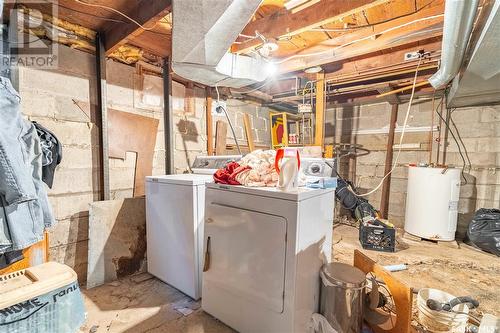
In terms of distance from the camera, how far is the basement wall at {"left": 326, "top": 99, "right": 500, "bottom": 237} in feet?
10.6

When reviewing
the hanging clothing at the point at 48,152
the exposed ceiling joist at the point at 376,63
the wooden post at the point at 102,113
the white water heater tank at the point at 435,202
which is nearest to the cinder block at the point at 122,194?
the wooden post at the point at 102,113

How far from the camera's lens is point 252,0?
1.21 m

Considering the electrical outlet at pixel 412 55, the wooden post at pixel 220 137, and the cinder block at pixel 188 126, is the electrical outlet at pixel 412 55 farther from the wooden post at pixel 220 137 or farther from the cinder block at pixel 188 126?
the cinder block at pixel 188 126

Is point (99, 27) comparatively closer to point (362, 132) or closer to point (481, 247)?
point (362, 132)

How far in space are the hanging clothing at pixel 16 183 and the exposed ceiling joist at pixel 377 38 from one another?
2446 millimetres

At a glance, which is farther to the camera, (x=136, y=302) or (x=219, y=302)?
(x=136, y=302)

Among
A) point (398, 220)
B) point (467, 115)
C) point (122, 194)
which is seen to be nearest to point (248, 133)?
point (122, 194)

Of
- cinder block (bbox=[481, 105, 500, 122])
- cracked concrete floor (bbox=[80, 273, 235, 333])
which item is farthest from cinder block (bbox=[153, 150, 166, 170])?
cinder block (bbox=[481, 105, 500, 122])

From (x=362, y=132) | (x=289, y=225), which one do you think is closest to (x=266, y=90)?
(x=362, y=132)

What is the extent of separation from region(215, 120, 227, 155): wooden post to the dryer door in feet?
5.69

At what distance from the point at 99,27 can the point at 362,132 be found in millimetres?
3989

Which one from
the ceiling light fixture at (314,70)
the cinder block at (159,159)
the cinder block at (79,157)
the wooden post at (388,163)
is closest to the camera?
the cinder block at (79,157)

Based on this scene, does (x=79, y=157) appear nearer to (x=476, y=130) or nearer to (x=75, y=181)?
(x=75, y=181)

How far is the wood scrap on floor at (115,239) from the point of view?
6.93 ft
